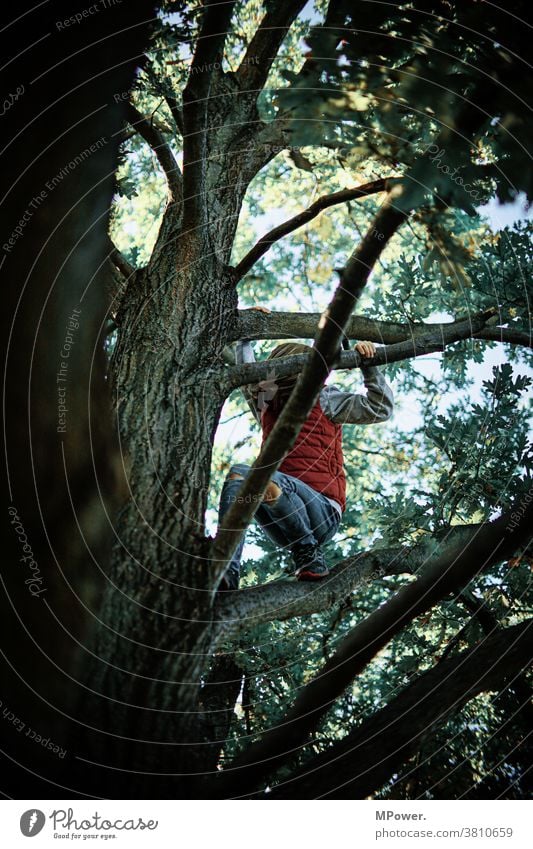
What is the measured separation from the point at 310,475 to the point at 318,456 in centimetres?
12

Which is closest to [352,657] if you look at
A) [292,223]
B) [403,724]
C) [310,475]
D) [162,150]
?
[403,724]

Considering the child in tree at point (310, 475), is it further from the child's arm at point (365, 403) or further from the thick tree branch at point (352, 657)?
the thick tree branch at point (352, 657)

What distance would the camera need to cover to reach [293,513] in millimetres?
3076

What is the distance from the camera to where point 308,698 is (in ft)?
6.72

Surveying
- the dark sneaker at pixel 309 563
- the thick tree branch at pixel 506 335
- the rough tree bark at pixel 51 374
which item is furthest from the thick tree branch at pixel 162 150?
the dark sneaker at pixel 309 563

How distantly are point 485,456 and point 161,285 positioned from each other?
174cm

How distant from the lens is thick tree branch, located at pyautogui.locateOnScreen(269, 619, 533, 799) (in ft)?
6.55

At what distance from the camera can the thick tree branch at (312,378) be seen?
1817 millimetres

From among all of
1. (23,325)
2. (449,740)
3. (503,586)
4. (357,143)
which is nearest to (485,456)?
(503,586)

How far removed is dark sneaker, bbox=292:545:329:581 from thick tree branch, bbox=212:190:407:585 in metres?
0.84

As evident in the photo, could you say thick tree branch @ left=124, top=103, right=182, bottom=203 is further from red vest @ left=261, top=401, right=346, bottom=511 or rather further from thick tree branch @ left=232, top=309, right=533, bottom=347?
red vest @ left=261, top=401, right=346, bottom=511

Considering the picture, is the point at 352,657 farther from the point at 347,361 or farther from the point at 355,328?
the point at 355,328

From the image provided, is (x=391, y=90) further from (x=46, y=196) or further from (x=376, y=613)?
(x=376, y=613)

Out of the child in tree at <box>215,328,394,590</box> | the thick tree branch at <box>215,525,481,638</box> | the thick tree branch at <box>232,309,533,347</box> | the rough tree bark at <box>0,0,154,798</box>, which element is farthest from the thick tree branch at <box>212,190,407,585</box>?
the thick tree branch at <box>232,309,533,347</box>
